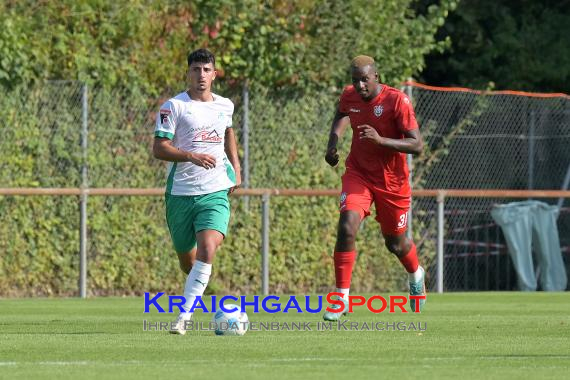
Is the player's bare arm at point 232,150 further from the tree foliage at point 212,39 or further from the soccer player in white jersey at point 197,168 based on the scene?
the tree foliage at point 212,39

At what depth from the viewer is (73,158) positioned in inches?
690

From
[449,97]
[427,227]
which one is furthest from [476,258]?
[449,97]

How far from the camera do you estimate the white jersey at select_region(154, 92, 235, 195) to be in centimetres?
1103

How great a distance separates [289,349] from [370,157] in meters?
3.43

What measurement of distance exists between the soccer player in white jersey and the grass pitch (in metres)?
0.70

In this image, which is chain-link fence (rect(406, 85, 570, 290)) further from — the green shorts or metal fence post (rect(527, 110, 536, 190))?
the green shorts

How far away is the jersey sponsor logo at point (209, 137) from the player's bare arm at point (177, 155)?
0.79 feet

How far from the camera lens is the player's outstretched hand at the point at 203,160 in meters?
10.7

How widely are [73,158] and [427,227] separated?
201 inches

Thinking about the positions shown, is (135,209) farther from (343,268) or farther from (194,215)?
(194,215)

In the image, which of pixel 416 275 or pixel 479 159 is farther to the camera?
pixel 479 159

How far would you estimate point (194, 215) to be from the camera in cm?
1111

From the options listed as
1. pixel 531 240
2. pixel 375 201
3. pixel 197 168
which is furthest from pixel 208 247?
pixel 531 240

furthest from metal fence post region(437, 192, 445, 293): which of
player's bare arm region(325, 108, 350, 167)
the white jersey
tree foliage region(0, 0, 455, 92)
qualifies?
the white jersey
